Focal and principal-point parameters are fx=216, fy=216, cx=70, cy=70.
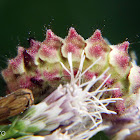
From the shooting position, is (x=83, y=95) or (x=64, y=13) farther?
(x=64, y=13)

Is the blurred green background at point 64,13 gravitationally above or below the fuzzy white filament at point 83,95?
above

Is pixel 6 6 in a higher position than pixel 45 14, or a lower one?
higher

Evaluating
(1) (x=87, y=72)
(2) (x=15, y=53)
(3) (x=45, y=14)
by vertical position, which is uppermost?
(3) (x=45, y=14)

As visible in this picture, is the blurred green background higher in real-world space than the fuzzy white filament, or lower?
higher

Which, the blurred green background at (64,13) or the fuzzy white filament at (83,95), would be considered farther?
the blurred green background at (64,13)

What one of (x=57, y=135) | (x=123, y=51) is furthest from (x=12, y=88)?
(x=123, y=51)

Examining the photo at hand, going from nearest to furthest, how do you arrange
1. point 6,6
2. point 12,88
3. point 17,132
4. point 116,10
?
point 17,132 → point 12,88 → point 6,6 → point 116,10

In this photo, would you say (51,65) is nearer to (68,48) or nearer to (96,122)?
(68,48)

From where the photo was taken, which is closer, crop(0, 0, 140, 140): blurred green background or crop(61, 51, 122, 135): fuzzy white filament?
crop(61, 51, 122, 135): fuzzy white filament

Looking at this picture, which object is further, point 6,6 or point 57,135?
point 6,6

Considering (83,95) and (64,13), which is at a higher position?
(64,13)

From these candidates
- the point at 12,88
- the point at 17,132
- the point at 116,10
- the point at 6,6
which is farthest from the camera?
the point at 116,10
